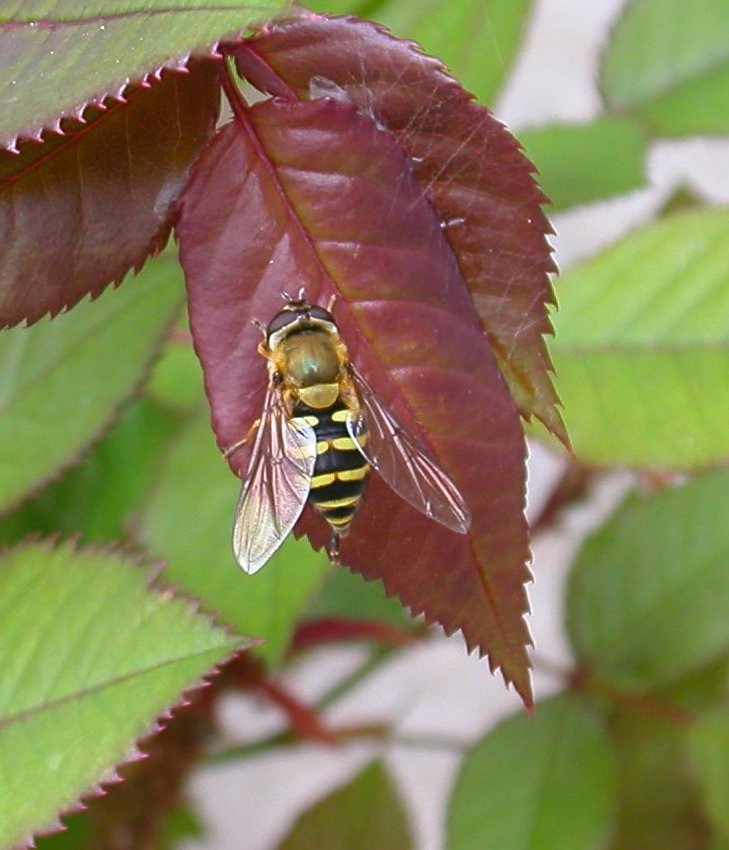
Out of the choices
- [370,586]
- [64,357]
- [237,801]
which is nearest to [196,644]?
[64,357]

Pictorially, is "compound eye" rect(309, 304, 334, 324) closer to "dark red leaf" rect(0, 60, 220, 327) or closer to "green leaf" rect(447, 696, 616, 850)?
"dark red leaf" rect(0, 60, 220, 327)

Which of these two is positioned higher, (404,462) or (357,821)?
(404,462)

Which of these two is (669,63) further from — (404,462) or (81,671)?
(81,671)

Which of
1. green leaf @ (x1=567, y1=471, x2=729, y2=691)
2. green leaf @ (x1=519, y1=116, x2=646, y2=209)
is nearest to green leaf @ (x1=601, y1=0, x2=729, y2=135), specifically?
green leaf @ (x1=519, y1=116, x2=646, y2=209)

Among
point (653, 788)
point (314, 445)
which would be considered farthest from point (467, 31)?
point (653, 788)

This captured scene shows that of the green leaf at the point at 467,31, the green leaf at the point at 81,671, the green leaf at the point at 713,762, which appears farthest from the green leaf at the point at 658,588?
the green leaf at the point at 81,671

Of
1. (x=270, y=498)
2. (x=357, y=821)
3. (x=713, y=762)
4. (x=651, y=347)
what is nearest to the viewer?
(x=270, y=498)
